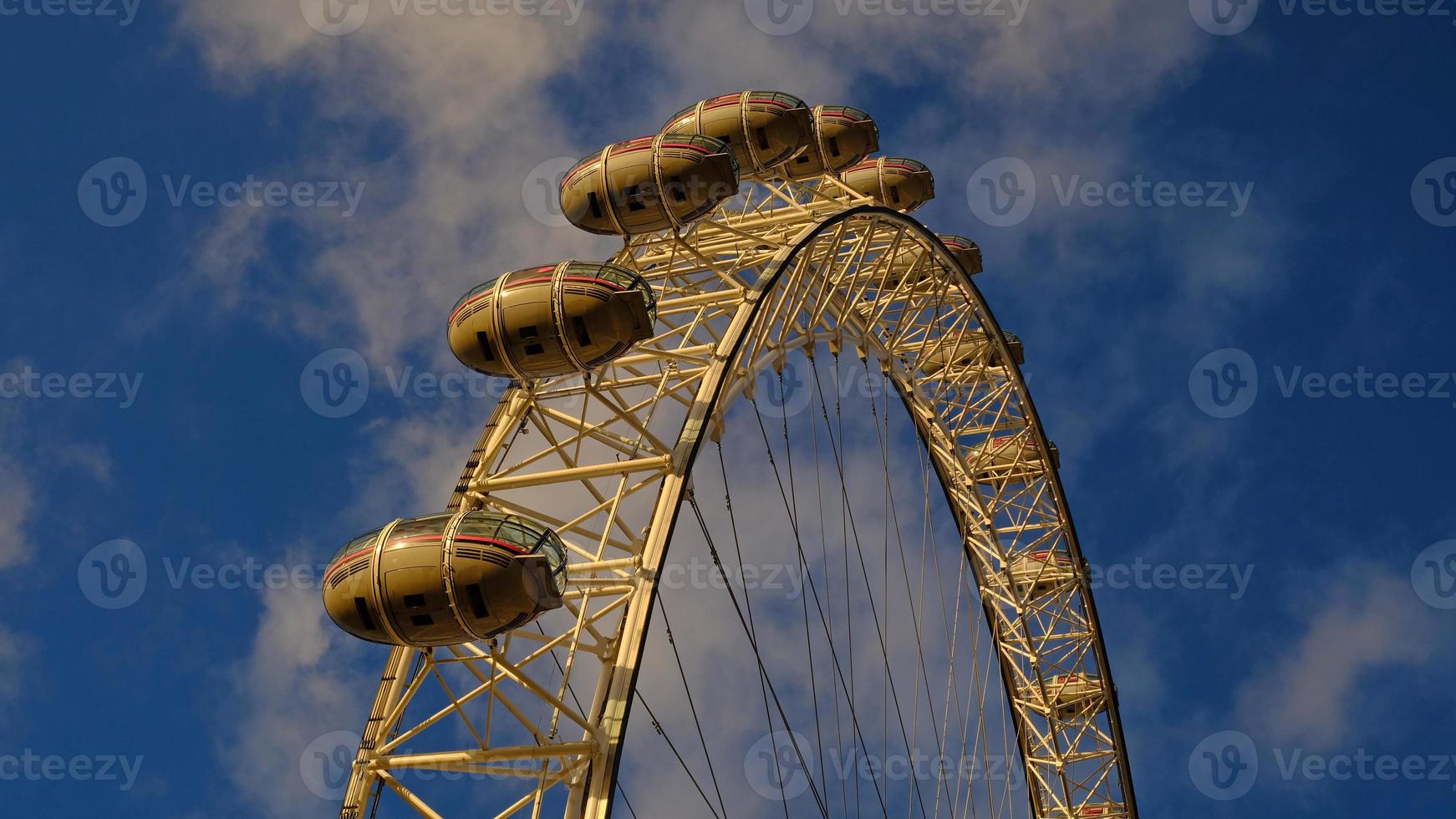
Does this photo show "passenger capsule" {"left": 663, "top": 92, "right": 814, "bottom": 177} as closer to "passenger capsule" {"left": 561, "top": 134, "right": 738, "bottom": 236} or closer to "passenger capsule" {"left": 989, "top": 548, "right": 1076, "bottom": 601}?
"passenger capsule" {"left": 561, "top": 134, "right": 738, "bottom": 236}

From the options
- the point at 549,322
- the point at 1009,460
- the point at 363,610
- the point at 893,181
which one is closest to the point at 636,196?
the point at 549,322

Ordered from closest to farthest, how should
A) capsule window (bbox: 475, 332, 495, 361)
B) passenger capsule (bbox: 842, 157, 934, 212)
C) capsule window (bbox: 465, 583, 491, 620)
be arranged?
1. capsule window (bbox: 465, 583, 491, 620)
2. capsule window (bbox: 475, 332, 495, 361)
3. passenger capsule (bbox: 842, 157, 934, 212)

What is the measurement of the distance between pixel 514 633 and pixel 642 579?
206 cm

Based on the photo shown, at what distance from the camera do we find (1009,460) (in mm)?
45156

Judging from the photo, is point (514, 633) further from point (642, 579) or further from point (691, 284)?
point (691, 284)

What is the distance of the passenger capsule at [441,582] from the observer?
63.4ft

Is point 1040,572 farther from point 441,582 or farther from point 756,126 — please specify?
point 441,582

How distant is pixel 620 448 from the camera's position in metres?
24.5

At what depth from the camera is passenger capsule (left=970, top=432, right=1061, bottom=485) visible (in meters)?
44.3

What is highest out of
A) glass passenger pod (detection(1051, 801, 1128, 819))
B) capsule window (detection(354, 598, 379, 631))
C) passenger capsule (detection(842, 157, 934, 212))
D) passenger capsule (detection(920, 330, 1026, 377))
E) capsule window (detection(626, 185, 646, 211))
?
passenger capsule (detection(842, 157, 934, 212))

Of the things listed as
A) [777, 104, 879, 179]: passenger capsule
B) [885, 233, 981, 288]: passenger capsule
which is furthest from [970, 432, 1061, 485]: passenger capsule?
[777, 104, 879, 179]: passenger capsule

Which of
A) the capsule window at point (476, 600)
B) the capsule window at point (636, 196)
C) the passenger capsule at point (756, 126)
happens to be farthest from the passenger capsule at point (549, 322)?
the passenger capsule at point (756, 126)

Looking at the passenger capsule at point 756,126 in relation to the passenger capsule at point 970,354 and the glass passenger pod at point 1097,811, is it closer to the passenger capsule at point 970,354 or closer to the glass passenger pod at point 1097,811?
the passenger capsule at point 970,354

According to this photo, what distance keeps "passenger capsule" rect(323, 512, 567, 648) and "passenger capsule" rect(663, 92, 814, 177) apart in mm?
12644
